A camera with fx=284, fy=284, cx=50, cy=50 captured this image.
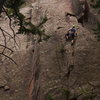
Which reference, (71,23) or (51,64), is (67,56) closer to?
(51,64)

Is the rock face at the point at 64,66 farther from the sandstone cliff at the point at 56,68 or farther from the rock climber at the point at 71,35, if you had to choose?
the rock climber at the point at 71,35

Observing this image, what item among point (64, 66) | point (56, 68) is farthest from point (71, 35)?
point (56, 68)

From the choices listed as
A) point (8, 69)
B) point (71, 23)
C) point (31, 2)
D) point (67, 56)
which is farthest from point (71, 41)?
point (31, 2)

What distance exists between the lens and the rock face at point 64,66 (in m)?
15.8

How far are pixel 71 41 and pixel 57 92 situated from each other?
5.09 metres

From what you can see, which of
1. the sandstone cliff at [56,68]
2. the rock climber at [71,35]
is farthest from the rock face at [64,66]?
the rock climber at [71,35]

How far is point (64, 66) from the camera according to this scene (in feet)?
58.6

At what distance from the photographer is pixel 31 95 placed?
16.8 m

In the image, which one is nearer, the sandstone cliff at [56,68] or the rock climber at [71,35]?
the sandstone cliff at [56,68]

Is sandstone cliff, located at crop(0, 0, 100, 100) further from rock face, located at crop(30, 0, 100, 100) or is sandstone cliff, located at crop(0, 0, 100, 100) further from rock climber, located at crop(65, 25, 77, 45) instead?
rock climber, located at crop(65, 25, 77, 45)

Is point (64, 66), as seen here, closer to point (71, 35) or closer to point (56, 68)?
point (56, 68)

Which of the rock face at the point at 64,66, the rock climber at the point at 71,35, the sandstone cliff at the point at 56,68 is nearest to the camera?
the rock face at the point at 64,66

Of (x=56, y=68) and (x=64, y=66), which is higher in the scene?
(x=64, y=66)

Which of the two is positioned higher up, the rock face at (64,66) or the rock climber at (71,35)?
the rock climber at (71,35)
